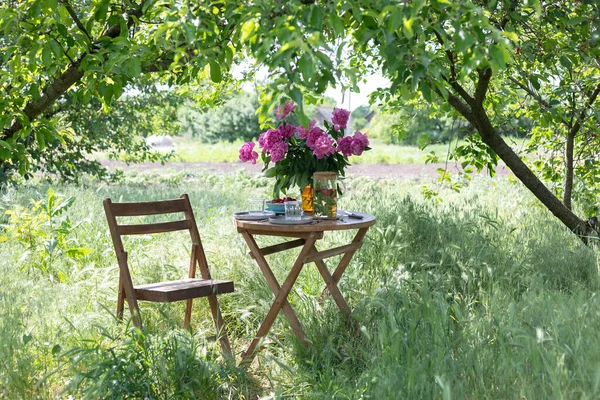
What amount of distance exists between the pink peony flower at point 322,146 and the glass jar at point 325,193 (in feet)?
0.48

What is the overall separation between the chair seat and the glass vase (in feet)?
2.24

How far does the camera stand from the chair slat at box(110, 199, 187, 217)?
13.7ft

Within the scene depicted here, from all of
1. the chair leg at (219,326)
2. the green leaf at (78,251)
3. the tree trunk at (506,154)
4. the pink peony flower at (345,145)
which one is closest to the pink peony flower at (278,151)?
the pink peony flower at (345,145)

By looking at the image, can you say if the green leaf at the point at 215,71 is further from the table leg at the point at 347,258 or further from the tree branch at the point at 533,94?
the tree branch at the point at 533,94

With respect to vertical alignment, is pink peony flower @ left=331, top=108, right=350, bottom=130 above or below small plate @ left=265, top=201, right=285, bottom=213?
above

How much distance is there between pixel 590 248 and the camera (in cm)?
565

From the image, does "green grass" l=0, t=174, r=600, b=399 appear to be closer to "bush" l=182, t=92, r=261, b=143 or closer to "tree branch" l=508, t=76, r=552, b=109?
"tree branch" l=508, t=76, r=552, b=109

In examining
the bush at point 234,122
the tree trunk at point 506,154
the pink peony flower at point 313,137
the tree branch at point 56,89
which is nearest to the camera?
the tree branch at point 56,89

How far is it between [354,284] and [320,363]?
1111 mm

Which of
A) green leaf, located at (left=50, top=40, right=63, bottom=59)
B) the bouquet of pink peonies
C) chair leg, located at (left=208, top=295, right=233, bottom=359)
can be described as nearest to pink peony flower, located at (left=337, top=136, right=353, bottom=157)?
the bouquet of pink peonies

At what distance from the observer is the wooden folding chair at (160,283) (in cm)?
390

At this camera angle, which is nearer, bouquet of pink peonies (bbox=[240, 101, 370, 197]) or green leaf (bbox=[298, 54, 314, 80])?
green leaf (bbox=[298, 54, 314, 80])

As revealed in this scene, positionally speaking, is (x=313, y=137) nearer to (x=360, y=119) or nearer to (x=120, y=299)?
(x=120, y=299)

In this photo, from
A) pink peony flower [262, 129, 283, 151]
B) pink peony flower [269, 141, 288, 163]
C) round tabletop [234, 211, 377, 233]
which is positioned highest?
pink peony flower [262, 129, 283, 151]
